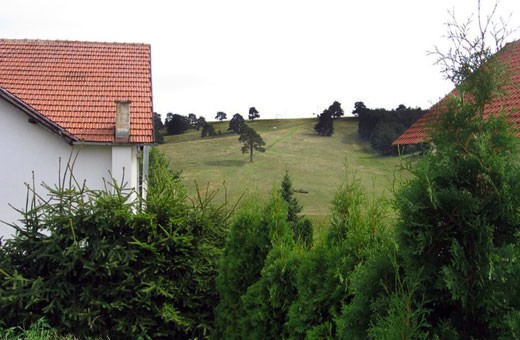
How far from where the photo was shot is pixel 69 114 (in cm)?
1269

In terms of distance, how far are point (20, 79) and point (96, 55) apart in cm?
232

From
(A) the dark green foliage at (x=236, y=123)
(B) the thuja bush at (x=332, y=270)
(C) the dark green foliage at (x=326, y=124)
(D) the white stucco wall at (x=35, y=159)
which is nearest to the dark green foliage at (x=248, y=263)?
(B) the thuja bush at (x=332, y=270)

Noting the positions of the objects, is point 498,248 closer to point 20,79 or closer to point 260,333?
point 260,333

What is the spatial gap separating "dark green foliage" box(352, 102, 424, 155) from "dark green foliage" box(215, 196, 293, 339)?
3584cm

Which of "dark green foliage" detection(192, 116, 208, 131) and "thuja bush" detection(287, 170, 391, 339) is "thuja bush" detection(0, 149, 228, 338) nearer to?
"thuja bush" detection(287, 170, 391, 339)

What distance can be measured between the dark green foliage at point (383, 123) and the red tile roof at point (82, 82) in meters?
28.9

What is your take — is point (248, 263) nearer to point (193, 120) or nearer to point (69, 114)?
point (69, 114)

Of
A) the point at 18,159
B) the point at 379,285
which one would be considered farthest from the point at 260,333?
the point at 18,159

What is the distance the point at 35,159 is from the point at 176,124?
37.0 meters

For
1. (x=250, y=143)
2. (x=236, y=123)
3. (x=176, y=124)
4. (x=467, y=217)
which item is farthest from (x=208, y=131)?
(x=467, y=217)

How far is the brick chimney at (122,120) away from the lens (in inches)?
466

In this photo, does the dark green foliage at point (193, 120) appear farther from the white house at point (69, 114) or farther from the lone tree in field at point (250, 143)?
the white house at point (69, 114)

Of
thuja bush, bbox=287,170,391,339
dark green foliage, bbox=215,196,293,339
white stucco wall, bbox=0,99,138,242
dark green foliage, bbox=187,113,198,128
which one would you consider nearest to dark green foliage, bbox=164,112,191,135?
dark green foliage, bbox=187,113,198,128

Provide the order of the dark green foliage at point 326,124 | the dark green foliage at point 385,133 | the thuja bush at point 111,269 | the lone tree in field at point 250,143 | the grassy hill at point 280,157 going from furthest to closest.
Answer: the dark green foliage at point 326,124, the lone tree in field at point 250,143, the dark green foliage at point 385,133, the grassy hill at point 280,157, the thuja bush at point 111,269
